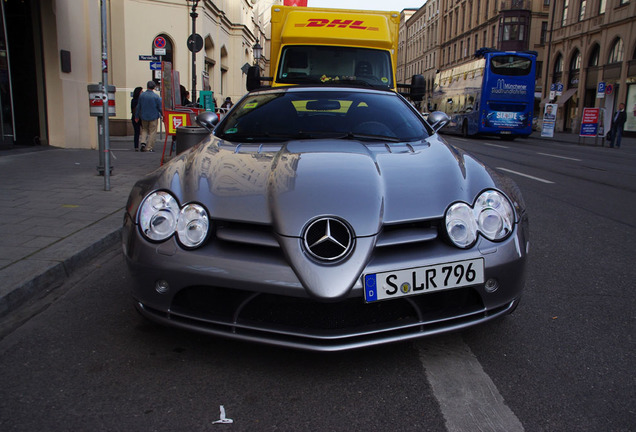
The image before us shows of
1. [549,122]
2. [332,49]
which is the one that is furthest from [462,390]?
[549,122]

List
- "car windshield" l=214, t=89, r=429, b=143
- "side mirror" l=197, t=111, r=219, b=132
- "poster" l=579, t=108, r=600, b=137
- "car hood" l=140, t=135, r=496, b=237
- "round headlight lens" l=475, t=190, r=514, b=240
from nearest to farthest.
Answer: "car hood" l=140, t=135, r=496, b=237 < "round headlight lens" l=475, t=190, r=514, b=240 < "car windshield" l=214, t=89, r=429, b=143 < "side mirror" l=197, t=111, r=219, b=132 < "poster" l=579, t=108, r=600, b=137

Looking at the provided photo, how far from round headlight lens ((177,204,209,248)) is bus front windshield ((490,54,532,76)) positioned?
23.0 m

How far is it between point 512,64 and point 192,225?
77.3 ft

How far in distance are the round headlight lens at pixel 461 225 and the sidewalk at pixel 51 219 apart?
2514 millimetres

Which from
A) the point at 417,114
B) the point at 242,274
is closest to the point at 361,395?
the point at 242,274

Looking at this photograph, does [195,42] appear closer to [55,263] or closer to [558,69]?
[55,263]

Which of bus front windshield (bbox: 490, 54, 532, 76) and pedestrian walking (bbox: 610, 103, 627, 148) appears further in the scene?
bus front windshield (bbox: 490, 54, 532, 76)

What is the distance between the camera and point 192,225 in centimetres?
241

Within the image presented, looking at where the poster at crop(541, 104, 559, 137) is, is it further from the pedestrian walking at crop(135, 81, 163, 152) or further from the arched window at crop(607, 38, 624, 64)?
the pedestrian walking at crop(135, 81, 163, 152)

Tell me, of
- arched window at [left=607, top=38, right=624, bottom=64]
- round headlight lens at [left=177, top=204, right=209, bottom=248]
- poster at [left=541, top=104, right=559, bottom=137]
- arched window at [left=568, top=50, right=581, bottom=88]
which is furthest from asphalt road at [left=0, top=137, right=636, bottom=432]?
arched window at [left=568, top=50, right=581, bottom=88]

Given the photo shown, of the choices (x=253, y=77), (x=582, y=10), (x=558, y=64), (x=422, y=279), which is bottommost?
(x=422, y=279)

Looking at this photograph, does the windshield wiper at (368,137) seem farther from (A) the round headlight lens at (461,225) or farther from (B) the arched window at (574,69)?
(B) the arched window at (574,69)

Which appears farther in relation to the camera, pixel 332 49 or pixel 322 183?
pixel 332 49

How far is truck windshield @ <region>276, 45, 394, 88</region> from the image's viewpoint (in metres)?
8.86
